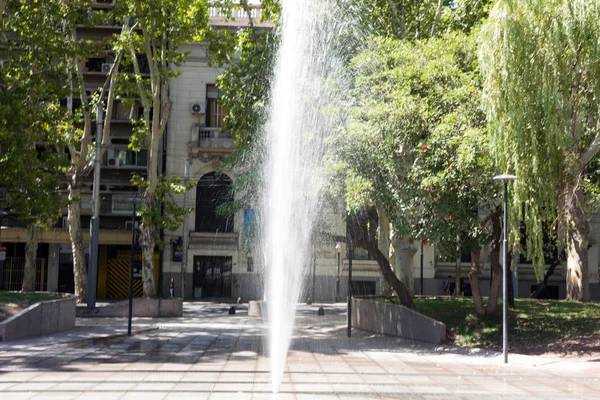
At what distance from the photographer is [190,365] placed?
15.0 metres

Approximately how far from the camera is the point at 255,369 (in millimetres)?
→ 14492

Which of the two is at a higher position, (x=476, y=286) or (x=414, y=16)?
(x=414, y=16)

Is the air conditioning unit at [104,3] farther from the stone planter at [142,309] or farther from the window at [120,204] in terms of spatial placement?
the stone planter at [142,309]

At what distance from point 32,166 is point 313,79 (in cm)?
1026

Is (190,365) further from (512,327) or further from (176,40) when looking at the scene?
(176,40)

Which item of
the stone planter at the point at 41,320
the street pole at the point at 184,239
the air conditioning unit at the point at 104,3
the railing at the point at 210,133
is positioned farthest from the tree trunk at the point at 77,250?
the air conditioning unit at the point at 104,3

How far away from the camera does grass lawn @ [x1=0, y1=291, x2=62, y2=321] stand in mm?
20828

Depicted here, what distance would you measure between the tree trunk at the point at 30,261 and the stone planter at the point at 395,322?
17.2m

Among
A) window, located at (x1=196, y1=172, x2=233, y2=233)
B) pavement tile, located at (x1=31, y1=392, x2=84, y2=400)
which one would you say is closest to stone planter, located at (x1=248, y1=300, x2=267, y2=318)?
window, located at (x1=196, y1=172, x2=233, y2=233)

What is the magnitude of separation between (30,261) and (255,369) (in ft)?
77.9

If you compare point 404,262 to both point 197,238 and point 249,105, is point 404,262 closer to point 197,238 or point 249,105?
point 249,105

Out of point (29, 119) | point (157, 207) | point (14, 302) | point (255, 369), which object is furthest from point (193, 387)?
point (157, 207)

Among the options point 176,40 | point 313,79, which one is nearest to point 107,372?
point 313,79

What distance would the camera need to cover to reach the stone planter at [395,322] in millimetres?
20656
